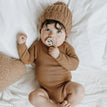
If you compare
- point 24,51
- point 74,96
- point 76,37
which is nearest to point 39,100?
point 74,96

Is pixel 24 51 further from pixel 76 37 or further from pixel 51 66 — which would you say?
pixel 76 37

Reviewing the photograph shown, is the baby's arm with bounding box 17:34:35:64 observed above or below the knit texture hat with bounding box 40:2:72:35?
below

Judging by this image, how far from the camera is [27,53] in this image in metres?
0.98

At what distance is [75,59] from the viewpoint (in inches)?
39.2

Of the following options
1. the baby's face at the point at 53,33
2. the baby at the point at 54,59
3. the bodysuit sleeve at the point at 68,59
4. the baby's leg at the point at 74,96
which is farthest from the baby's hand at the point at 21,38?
the baby's leg at the point at 74,96

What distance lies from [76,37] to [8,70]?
50cm

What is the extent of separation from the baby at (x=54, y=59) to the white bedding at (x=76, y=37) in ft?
0.21

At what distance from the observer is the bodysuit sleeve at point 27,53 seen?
3.09 ft

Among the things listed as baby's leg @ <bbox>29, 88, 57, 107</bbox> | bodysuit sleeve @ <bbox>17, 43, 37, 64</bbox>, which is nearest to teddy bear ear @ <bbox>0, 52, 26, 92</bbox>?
bodysuit sleeve @ <bbox>17, 43, 37, 64</bbox>

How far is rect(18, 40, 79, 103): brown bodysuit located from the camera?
0.97 meters

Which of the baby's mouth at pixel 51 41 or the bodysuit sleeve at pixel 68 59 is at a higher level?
the baby's mouth at pixel 51 41

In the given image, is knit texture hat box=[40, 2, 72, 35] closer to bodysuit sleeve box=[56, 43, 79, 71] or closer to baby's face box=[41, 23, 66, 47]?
baby's face box=[41, 23, 66, 47]

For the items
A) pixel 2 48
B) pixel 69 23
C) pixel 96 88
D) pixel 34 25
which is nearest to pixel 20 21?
pixel 34 25

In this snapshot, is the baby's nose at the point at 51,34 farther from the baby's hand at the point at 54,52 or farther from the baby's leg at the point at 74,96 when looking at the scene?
the baby's leg at the point at 74,96
